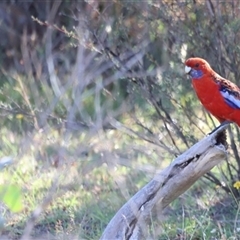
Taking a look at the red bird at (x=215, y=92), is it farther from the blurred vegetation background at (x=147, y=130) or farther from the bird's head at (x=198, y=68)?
the blurred vegetation background at (x=147, y=130)

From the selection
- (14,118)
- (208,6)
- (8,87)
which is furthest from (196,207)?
(8,87)

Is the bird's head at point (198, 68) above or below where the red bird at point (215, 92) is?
above

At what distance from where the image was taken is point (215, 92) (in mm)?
4133

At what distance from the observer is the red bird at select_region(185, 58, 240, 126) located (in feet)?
13.4

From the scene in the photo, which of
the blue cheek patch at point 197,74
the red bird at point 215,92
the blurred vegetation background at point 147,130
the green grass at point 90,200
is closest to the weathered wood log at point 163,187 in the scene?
the green grass at point 90,200

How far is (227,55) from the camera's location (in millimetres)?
4672

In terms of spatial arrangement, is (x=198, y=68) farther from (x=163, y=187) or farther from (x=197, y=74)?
(x=163, y=187)

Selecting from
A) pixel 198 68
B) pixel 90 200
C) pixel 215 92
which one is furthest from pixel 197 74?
pixel 90 200

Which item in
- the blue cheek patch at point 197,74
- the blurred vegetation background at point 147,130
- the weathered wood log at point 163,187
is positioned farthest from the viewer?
the blurred vegetation background at point 147,130

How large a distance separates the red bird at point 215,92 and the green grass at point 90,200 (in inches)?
20.7

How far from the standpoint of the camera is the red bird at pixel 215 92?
409 centimetres

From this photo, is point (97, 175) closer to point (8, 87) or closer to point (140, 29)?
point (140, 29)

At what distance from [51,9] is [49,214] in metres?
4.14

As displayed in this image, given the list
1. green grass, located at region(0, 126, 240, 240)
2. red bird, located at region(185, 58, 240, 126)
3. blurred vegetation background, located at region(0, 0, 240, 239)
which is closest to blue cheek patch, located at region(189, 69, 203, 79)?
red bird, located at region(185, 58, 240, 126)
